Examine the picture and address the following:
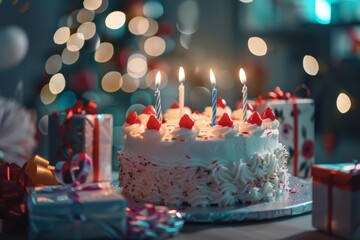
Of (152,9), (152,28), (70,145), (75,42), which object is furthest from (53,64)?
(70,145)

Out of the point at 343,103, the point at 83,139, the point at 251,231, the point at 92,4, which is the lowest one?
the point at 251,231

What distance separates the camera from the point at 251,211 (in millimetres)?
2010

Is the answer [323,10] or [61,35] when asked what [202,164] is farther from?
[323,10]

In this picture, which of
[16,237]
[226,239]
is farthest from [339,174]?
[16,237]

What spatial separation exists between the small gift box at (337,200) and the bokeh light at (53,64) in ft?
10.1

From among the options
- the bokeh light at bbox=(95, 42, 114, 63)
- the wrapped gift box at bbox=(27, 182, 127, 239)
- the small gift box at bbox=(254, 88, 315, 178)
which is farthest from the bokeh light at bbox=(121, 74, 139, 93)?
the wrapped gift box at bbox=(27, 182, 127, 239)

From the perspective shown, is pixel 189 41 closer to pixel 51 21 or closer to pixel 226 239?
pixel 51 21

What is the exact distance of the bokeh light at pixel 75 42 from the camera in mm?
4539

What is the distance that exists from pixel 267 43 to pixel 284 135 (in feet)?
13.0

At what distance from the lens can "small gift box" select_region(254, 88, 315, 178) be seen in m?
2.80

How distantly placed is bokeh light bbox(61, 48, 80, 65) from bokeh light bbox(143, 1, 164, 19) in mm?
730

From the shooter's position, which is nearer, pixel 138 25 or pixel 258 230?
pixel 258 230

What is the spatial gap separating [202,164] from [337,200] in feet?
1.62

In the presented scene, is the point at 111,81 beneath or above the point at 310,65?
beneath
